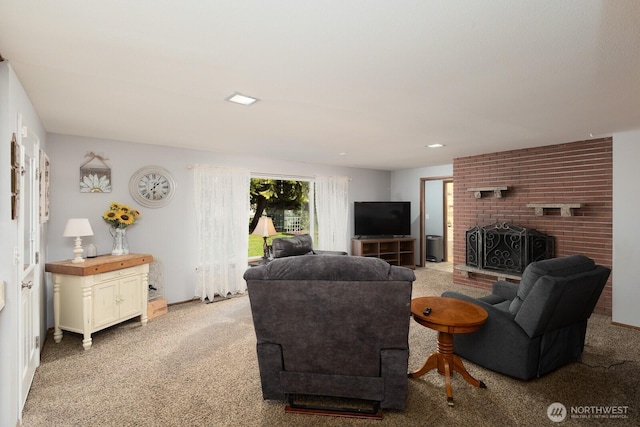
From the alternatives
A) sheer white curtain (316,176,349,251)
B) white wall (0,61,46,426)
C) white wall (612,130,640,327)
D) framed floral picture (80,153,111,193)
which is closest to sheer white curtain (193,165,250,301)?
framed floral picture (80,153,111,193)

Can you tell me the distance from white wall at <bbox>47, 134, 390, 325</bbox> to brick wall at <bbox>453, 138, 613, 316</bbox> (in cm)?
342

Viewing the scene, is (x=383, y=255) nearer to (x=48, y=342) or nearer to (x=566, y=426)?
(x=566, y=426)

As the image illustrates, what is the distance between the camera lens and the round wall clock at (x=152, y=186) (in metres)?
4.27

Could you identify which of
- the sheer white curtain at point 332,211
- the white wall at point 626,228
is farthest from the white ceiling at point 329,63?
the sheer white curtain at point 332,211

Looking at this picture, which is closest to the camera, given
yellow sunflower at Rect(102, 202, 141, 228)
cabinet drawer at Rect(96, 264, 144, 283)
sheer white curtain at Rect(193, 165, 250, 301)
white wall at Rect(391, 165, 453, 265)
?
cabinet drawer at Rect(96, 264, 144, 283)

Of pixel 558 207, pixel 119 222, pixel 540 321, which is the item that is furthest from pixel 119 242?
pixel 558 207

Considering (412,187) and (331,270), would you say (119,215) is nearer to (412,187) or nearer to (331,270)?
(331,270)

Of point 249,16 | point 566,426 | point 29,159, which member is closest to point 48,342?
point 29,159

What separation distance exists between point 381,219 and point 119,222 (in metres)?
4.68

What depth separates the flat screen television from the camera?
6816mm

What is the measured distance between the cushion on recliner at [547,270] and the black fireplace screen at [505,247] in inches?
79.9

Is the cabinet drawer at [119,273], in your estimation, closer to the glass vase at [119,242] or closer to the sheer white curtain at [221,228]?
the glass vase at [119,242]

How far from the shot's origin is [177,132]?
372 centimetres

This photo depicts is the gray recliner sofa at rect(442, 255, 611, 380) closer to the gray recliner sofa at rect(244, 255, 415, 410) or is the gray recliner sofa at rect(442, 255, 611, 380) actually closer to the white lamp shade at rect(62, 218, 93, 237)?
the gray recliner sofa at rect(244, 255, 415, 410)
